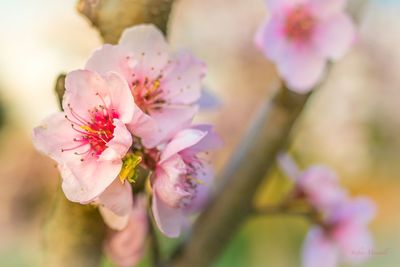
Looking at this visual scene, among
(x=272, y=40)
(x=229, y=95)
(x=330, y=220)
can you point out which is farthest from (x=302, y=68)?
(x=229, y=95)

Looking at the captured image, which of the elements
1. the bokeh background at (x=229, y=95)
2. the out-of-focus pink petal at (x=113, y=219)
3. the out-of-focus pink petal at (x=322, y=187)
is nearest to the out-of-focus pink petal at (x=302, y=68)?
the out-of-focus pink petal at (x=322, y=187)

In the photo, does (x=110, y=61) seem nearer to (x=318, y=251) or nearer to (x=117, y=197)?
(x=117, y=197)

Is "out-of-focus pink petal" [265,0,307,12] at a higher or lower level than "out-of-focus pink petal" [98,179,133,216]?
lower

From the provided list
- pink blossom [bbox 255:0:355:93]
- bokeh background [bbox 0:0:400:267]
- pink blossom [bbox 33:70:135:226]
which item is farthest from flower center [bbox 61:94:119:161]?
bokeh background [bbox 0:0:400:267]

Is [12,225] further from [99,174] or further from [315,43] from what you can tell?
[99,174]

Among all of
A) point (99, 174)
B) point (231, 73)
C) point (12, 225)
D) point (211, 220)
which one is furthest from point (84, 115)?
point (12, 225)

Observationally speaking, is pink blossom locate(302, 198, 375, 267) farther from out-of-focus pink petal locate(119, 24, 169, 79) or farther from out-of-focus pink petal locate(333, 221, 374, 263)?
out-of-focus pink petal locate(119, 24, 169, 79)
